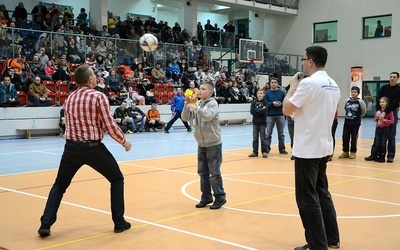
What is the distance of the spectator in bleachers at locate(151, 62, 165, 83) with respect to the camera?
25.3 meters

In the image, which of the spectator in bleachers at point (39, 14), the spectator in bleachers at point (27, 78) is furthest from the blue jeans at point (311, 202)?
the spectator in bleachers at point (39, 14)

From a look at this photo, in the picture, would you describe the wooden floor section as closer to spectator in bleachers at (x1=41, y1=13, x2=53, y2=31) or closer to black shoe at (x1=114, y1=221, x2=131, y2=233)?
black shoe at (x1=114, y1=221, x2=131, y2=233)

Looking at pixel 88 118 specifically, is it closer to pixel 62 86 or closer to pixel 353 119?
pixel 353 119

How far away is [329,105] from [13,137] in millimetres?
16273

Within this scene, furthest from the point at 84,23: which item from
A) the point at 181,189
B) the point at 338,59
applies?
the point at 181,189

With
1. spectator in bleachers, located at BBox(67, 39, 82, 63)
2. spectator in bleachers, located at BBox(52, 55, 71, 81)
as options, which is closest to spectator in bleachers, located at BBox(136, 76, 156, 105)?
spectator in bleachers, located at BBox(67, 39, 82, 63)

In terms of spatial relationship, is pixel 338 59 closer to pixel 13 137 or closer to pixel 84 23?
pixel 84 23

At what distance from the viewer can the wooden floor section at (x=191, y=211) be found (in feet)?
18.5

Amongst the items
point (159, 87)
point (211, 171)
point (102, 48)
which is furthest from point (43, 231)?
point (159, 87)

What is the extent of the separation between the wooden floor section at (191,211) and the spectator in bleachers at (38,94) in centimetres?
929

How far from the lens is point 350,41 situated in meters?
35.3

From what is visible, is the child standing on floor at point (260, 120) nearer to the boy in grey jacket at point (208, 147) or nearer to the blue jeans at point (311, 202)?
the boy in grey jacket at point (208, 147)

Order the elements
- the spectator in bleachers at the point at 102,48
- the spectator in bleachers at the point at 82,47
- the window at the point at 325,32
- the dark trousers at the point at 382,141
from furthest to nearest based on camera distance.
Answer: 1. the window at the point at 325,32
2. the spectator in bleachers at the point at 102,48
3. the spectator in bleachers at the point at 82,47
4. the dark trousers at the point at 382,141

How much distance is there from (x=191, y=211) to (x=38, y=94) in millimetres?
14186
